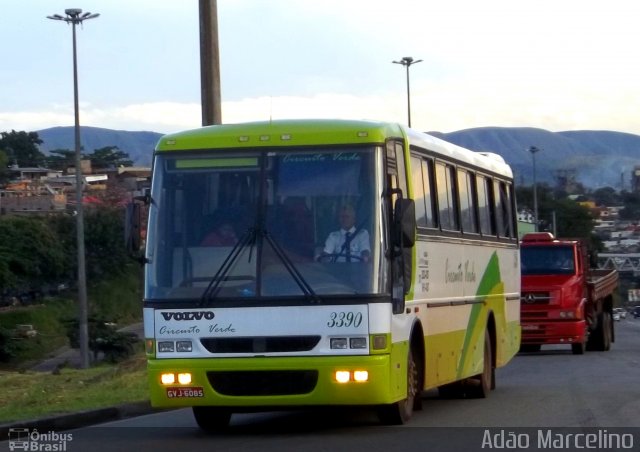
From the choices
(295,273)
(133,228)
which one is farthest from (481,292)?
(133,228)

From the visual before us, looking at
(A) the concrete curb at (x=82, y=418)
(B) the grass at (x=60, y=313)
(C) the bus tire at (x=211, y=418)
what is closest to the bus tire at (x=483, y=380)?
(A) the concrete curb at (x=82, y=418)

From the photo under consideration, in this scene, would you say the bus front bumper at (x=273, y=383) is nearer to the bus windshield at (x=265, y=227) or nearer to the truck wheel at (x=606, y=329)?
the bus windshield at (x=265, y=227)

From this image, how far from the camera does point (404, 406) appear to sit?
13336mm

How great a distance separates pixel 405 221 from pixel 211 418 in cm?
312

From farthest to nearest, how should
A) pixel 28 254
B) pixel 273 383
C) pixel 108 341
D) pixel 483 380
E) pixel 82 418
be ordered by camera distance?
pixel 28 254
pixel 108 341
pixel 483 380
pixel 82 418
pixel 273 383

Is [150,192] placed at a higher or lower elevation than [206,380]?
higher

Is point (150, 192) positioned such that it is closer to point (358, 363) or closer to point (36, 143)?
point (358, 363)

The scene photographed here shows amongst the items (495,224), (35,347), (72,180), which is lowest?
(35,347)

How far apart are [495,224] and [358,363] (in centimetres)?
666

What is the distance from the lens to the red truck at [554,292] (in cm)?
2933

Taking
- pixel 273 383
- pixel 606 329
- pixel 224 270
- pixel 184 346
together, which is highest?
pixel 224 270

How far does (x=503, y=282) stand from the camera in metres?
18.7

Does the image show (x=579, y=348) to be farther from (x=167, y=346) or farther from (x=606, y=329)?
(x=167, y=346)

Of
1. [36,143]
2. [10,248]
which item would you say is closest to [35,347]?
[10,248]
